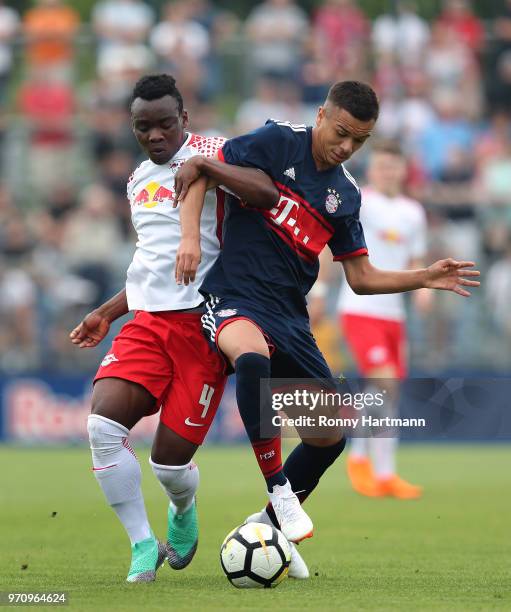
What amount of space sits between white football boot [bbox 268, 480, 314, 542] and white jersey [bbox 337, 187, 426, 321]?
5238 mm

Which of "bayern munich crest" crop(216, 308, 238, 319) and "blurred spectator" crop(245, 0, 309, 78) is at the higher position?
"bayern munich crest" crop(216, 308, 238, 319)

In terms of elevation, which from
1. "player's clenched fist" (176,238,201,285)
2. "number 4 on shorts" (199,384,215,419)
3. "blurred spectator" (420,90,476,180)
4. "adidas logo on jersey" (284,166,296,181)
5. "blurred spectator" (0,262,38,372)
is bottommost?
"blurred spectator" (0,262,38,372)

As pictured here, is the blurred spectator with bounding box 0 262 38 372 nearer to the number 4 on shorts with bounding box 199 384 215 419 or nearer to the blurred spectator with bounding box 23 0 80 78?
the blurred spectator with bounding box 23 0 80 78

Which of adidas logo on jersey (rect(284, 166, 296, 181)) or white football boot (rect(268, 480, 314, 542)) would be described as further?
adidas logo on jersey (rect(284, 166, 296, 181))

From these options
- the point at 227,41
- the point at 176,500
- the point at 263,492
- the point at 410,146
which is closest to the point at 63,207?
the point at 227,41

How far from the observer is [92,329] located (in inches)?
266

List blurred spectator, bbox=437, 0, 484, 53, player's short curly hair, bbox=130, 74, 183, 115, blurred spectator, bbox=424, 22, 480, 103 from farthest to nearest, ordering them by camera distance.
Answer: blurred spectator, bbox=437, 0, 484, 53 → blurred spectator, bbox=424, 22, 480, 103 → player's short curly hair, bbox=130, 74, 183, 115

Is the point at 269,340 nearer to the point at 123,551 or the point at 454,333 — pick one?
the point at 123,551

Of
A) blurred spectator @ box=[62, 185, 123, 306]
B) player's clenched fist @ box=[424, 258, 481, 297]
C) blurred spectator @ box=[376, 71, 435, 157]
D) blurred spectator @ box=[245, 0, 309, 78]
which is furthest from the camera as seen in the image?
blurred spectator @ box=[245, 0, 309, 78]

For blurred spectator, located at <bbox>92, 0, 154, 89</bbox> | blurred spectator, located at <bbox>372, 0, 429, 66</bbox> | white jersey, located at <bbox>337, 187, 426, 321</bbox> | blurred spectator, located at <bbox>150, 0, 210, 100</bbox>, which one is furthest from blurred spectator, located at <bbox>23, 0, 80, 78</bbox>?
white jersey, located at <bbox>337, 187, 426, 321</bbox>

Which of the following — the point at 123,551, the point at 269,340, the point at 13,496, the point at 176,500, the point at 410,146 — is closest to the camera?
the point at 269,340

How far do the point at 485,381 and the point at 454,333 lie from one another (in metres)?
7.63

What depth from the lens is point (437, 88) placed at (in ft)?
60.7

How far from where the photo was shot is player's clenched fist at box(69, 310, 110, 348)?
6730 mm
